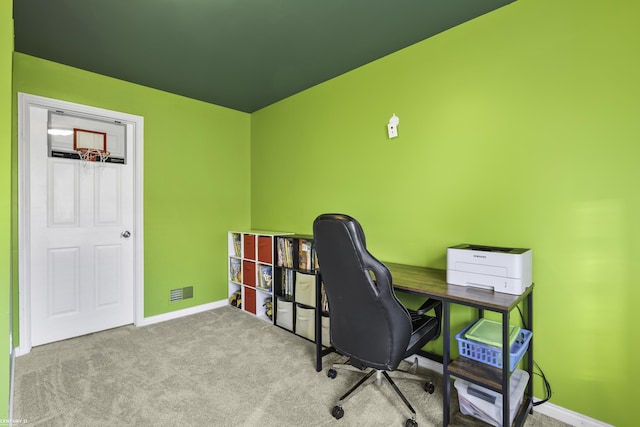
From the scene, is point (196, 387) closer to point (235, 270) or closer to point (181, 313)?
point (181, 313)

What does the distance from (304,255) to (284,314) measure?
0.68 meters

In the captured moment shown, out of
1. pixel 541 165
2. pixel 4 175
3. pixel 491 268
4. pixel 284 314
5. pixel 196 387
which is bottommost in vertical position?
pixel 196 387

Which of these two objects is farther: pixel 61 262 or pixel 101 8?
pixel 61 262

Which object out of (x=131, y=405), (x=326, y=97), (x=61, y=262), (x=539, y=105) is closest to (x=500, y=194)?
(x=539, y=105)

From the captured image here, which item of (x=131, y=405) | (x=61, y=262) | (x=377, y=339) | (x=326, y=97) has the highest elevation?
(x=326, y=97)

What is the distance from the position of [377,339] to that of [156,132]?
307 cm

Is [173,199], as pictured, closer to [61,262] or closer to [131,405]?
[61,262]

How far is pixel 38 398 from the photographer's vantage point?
73.5 inches

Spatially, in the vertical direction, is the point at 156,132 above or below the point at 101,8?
below

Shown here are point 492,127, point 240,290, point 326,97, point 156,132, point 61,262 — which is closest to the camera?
point 492,127

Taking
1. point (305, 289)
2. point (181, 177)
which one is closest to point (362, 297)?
point (305, 289)

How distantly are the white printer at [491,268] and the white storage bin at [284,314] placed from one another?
170 centimetres

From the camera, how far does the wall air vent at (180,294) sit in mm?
3287

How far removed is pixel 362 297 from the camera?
1.61 m
